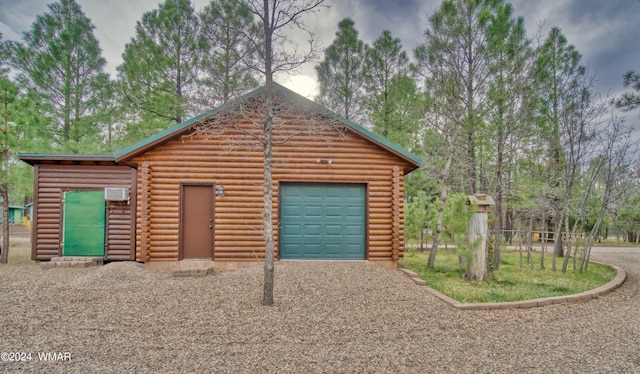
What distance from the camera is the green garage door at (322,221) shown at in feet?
29.7

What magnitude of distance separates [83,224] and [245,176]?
5139mm

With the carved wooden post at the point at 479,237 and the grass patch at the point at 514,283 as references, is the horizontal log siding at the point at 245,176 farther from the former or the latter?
the carved wooden post at the point at 479,237

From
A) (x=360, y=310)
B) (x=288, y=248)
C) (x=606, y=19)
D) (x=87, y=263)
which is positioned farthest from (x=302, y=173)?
(x=606, y=19)

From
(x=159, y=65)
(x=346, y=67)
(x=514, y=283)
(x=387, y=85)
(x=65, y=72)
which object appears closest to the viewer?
(x=514, y=283)

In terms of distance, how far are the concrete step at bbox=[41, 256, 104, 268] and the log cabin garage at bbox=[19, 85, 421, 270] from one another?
10.6 inches

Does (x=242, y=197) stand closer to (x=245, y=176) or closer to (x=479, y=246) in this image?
(x=245, y=176)

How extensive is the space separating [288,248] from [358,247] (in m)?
1.88

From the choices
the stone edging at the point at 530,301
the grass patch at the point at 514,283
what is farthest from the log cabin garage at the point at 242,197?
the stone edging at the point at 530,301

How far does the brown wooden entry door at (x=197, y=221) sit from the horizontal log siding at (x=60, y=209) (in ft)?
6.41

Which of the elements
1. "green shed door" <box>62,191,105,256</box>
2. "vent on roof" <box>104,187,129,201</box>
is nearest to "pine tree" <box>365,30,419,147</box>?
"vent on roof" <box>104,187,129,201</box>

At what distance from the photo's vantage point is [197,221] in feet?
29.1

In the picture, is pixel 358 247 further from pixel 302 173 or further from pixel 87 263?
pixel 87 263

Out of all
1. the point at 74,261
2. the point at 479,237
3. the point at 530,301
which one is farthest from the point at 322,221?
the point at 74,261

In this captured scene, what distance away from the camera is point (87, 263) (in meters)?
9.20
